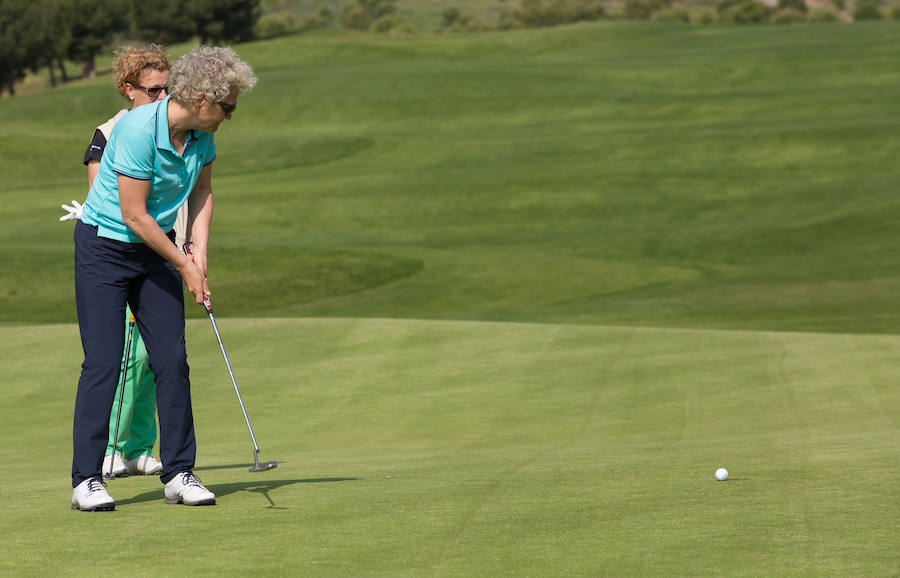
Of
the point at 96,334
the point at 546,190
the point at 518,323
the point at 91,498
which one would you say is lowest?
the point at 546,190

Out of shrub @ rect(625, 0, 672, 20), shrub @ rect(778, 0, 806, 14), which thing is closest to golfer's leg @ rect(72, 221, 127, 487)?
shrub @ rect(778, 0, 806, 14)

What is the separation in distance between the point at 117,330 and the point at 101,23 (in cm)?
9569

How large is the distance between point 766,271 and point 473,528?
22.5m

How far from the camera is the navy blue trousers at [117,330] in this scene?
6.28 meters

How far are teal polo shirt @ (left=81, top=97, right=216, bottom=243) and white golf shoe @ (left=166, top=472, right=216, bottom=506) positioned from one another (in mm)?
1216

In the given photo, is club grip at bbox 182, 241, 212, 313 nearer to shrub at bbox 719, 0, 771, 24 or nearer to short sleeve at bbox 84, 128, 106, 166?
short sleeve at bbox 84, 128, 106, 166

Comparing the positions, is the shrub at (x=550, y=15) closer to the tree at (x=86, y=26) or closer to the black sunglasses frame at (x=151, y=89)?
the tree at (x=86, y=26)

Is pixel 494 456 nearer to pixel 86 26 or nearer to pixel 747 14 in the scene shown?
pixel 86 26

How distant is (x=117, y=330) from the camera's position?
6.32 metres

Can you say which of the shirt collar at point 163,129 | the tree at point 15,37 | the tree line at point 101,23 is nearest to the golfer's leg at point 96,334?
the shirt collar at point 163,129

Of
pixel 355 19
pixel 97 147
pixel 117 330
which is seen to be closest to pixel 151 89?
pixel 97 147

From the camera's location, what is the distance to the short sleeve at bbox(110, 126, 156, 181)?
600 centimetres

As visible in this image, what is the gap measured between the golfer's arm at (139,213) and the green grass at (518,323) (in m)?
1.32

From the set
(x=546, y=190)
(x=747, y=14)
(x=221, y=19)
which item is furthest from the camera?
(x=747, y=14)
